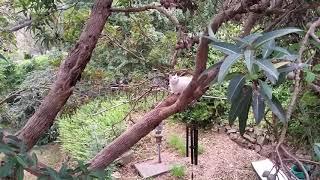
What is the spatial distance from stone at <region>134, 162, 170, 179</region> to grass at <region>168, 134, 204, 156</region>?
28cm

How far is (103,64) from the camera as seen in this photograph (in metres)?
4.86

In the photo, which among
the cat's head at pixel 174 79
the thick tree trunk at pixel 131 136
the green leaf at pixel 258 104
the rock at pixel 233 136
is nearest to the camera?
the green leaf at pixel 258 104

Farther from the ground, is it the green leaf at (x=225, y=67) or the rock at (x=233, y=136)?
the green leaf at (x=225, y=67)

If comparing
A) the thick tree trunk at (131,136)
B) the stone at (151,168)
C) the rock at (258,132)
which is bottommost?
the stone at (151,168)

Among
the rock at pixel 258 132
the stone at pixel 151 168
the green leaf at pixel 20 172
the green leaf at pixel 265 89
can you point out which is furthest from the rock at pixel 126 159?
the green leaf at pixel 265 89

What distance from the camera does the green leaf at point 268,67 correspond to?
0.55 m

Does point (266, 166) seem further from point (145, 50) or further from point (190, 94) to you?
point (190, 94)

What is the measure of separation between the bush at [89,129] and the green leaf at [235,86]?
3.28 meters

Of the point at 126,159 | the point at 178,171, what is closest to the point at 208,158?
the point at 178,171

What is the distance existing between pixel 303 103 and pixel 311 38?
2.19ft

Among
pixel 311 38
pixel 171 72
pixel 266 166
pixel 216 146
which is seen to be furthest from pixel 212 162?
pixel 311 38

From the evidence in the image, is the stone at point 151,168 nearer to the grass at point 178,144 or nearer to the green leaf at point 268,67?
the grass at point 178,144

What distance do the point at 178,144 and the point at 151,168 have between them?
0.47 meters

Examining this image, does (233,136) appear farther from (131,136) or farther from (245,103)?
(245,103)
